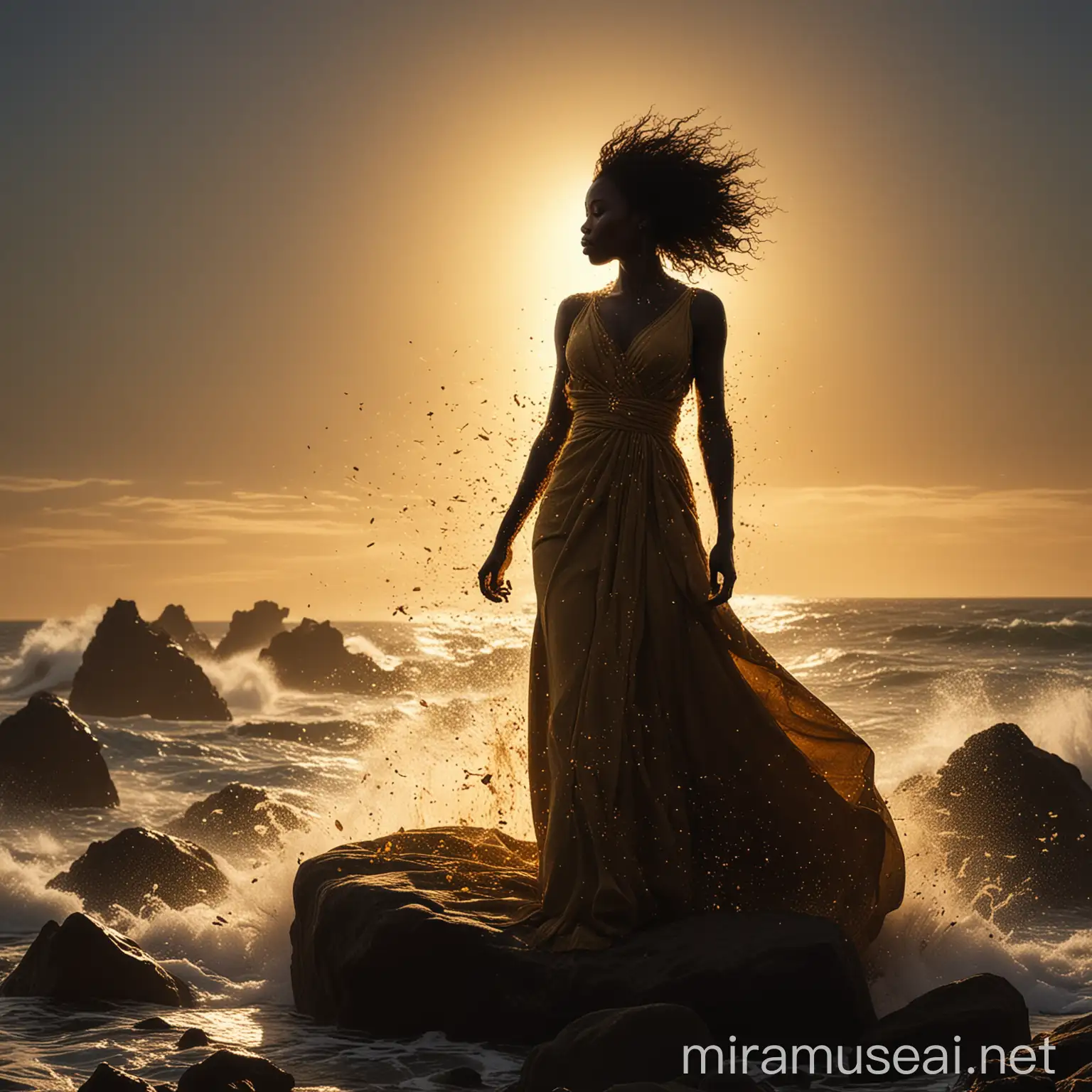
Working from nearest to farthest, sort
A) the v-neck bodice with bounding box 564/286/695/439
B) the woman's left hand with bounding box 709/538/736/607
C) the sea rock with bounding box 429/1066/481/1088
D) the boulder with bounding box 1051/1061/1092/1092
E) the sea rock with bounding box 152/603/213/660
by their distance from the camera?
the boulder with bounding box 1051/1061/1092/1092 → the sea rock with bounding box 429/1066/481/1088 → the woman's left hand with bounding box 709/538/736/607 → the v-neck bodice with bounding box 564/286/695/439 → the sea rock with bounding box 152/603/213/660

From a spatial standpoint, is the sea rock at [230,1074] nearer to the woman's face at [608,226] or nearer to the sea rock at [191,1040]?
the sea rock at [191,1040]

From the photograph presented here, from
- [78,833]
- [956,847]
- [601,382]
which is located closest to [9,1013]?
[601,382]

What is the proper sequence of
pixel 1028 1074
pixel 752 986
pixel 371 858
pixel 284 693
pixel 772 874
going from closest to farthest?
pixel 1028 1074, pixel 752 986, pixel 772 874, pixel 371 858, pixel 284 693

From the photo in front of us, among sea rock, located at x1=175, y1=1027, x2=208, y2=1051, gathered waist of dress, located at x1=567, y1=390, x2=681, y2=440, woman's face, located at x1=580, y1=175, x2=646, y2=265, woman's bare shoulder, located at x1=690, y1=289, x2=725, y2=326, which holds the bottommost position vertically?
sea rock, located at x1=175, y1=1027, x2=208, y2=1051

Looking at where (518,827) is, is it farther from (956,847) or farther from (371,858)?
(956,847)

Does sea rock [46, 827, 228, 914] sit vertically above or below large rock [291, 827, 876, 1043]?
below

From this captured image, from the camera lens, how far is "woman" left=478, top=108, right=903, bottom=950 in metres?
6.21

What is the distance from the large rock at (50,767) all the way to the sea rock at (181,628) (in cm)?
3531

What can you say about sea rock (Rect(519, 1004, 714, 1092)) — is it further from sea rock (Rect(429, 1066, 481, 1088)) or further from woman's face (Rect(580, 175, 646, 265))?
woman's face (Rect(580, 175, 646, 265))

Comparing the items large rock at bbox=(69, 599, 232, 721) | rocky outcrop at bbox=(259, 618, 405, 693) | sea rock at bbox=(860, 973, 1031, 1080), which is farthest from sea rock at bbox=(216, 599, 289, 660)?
sea rock at bbox=(860, 973, 1031, 1080)

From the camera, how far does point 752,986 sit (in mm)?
5859

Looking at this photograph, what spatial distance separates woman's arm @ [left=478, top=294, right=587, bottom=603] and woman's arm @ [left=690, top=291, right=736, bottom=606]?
27.8 inches

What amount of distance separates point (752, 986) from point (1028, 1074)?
1.33 metres

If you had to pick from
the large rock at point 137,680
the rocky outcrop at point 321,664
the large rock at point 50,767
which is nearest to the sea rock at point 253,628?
the rocky outcrop at point 321,664
